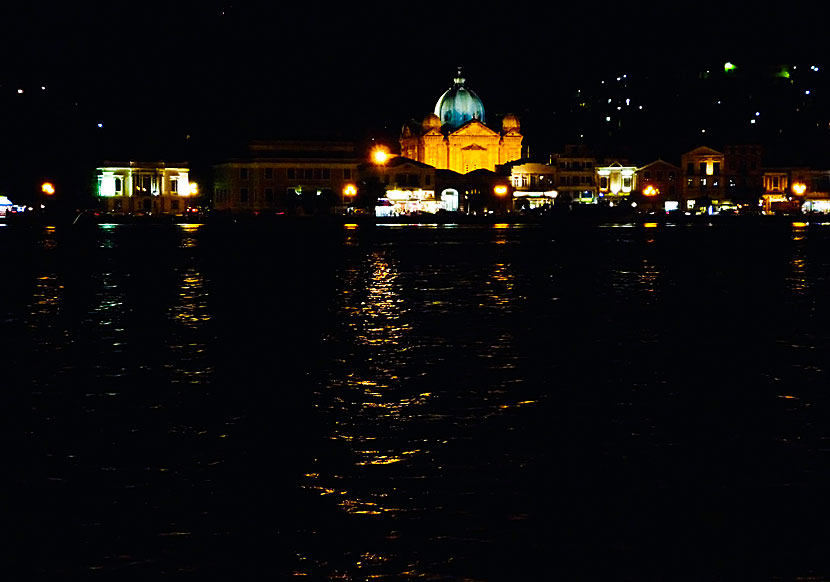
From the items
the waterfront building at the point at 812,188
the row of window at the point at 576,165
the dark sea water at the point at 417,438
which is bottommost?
the dark sea water at the point at 417,438

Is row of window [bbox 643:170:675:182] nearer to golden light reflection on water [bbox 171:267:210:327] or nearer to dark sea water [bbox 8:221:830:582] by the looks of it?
golden light reflection on water [bbox 171:267:210:327]

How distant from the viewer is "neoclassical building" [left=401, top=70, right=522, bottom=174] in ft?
463

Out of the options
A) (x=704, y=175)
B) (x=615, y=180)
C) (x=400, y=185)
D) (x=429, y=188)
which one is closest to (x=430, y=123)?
(x=429, y=188)

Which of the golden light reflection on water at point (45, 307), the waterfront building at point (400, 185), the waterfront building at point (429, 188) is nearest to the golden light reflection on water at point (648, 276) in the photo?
the golden light reflection on water at point (45, 307)

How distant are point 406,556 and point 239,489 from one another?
8.26 feet

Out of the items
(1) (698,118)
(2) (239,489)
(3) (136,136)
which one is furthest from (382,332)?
(1) (698,118)

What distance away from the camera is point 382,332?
23703mm

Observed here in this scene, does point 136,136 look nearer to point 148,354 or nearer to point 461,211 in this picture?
point 461,211

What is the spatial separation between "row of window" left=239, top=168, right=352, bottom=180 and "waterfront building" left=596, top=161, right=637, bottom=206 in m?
29.7

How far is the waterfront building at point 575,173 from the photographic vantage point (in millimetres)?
136250

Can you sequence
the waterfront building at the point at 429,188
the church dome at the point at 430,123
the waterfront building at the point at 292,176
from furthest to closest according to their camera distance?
the church dome at the point at 430,123, the waterfront building at the point at 429,188, the waterfront building at the point at 292,176

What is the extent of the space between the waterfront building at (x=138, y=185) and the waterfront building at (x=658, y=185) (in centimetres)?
5132

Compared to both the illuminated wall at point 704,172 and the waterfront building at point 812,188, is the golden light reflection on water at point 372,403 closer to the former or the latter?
the illuminated wall at point 704,172

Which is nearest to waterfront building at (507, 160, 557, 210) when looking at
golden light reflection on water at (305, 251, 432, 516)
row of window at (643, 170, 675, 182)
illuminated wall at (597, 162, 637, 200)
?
illuminated wall at (597, 162, 637, 200)
